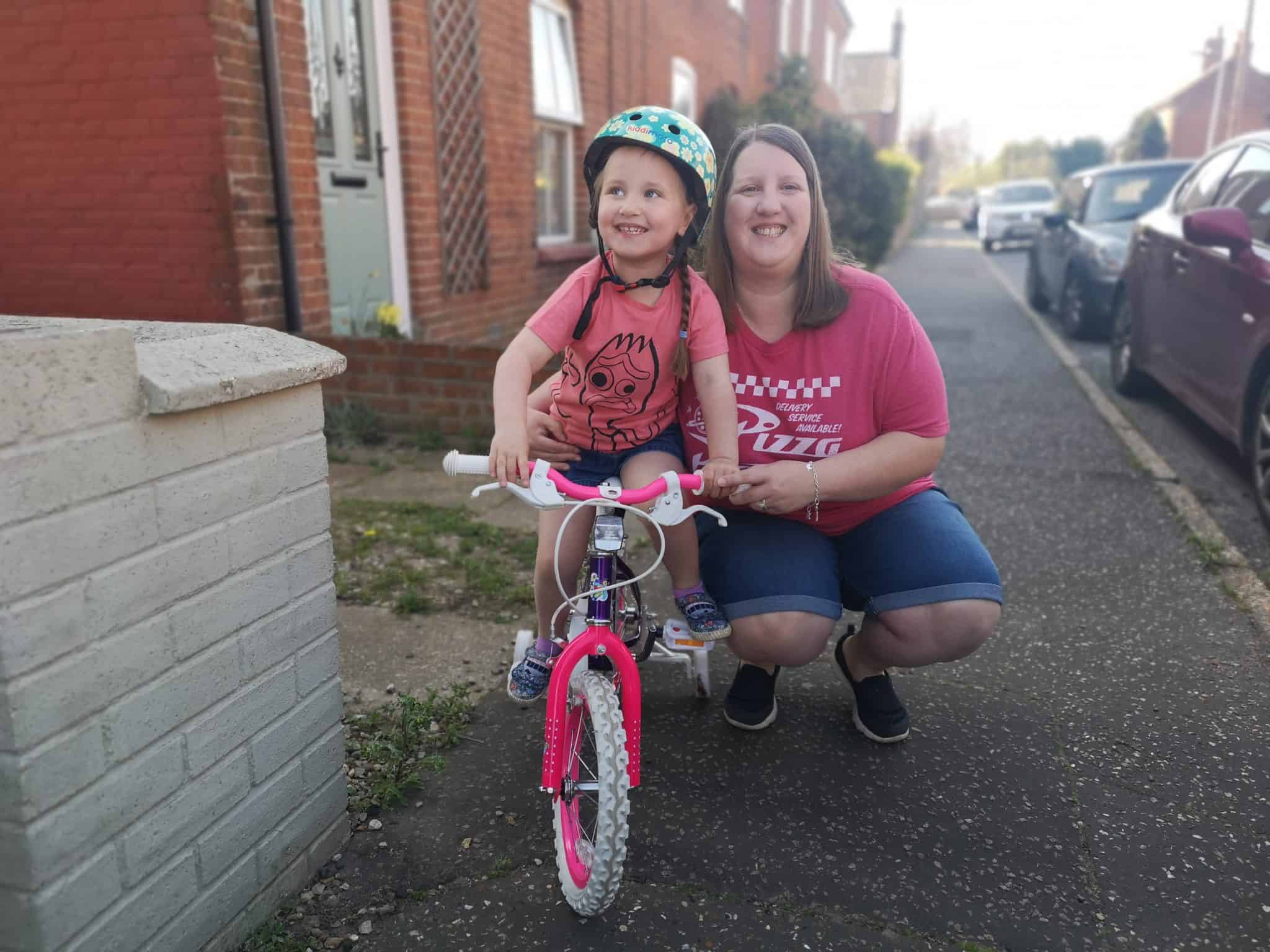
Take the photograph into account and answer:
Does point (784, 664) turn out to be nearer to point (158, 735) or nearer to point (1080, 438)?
point (158, 735)

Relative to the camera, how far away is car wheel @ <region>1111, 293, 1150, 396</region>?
23.2 ft

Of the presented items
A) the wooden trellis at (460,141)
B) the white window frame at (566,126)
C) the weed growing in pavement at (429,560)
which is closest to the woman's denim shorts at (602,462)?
the weed growing in pavement at (429,560)

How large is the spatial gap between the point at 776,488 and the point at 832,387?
0.43m

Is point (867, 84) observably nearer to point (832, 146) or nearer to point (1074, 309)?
point (832, 146)

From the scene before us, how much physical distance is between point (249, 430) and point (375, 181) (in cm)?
533

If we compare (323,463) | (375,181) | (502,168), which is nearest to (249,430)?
(323,463)

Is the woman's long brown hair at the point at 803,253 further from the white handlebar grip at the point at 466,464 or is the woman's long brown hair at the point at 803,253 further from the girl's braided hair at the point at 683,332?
the white handlebar grip at the point at 466,464

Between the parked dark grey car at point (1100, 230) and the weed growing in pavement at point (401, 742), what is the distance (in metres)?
7.96

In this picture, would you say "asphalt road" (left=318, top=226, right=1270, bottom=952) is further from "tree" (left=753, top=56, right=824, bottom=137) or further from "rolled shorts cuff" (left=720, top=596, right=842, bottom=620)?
"tree" (left=753, top=56, right=824, bottom=137)

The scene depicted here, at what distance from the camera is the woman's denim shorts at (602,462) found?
2.54 m

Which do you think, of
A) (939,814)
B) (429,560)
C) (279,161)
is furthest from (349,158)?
(939,814)

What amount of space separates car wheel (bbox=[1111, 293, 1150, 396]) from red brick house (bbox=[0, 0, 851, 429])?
468 centimetres

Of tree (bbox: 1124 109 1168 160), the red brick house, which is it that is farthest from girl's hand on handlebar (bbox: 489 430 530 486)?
tree (bbox: 1124 109 1168 160)

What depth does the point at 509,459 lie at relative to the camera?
2000 mm
